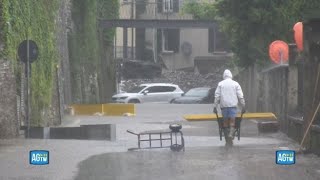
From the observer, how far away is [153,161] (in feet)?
45.0

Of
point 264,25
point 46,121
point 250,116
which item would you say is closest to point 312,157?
point 250,116

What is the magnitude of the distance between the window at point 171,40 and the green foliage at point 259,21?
39154 millimetres

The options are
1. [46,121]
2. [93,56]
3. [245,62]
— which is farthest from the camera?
[93,56]

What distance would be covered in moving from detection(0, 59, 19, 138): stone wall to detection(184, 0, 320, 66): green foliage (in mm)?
11301

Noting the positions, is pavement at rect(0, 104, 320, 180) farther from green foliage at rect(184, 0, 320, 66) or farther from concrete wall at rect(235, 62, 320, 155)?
green foliage at rect(184, 0, 320, 66)

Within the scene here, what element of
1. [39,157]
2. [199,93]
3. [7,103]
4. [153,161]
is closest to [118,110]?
[7,103]

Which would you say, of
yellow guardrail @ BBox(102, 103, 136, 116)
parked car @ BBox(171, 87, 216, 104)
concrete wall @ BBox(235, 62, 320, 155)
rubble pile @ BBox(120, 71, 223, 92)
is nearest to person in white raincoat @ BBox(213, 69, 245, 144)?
concrete wall @ BBox(235, 62, 320, 155)

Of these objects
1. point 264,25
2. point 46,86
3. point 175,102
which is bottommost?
point 175,102

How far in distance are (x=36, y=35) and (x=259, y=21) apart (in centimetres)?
924

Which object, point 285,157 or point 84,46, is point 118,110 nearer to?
point 84,46

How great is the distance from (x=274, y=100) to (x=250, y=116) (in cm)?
249

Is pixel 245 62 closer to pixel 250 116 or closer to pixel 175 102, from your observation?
pixel 250 116

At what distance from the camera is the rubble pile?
64444mm

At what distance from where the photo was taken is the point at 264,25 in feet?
89.6
